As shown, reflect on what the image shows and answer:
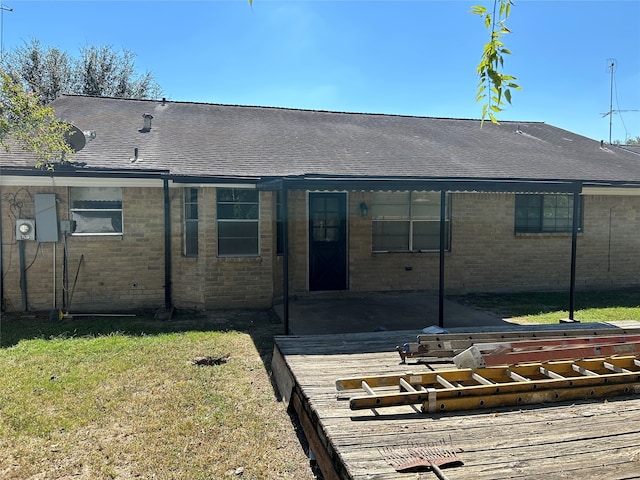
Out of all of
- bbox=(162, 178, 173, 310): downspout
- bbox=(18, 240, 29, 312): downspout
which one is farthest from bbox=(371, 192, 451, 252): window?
bbox=(18, 240, 29, 312): downspout

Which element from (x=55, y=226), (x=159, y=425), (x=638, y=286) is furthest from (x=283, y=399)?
(x=638, y=286)

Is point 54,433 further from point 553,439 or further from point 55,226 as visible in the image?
point 55,226

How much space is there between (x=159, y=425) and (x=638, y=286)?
1256 centimetres

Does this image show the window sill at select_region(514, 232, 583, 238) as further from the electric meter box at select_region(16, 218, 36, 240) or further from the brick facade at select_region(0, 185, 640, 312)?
the electric meter box at select_region(16, 218, 36, 240)

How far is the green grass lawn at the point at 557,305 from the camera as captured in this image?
877cm

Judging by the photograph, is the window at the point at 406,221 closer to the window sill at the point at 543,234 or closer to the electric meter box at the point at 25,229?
the window sill at the point at 543,234

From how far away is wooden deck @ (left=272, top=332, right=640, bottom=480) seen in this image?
279 centimetres

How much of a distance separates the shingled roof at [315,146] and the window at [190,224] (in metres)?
0.66

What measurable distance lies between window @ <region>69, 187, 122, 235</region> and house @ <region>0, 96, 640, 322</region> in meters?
0.03

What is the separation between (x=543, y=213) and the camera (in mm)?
11555

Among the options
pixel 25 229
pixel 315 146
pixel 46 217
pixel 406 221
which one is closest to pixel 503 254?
pixel 406 221

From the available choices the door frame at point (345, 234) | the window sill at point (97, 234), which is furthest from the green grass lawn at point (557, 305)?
the window sill at point (97, 234)

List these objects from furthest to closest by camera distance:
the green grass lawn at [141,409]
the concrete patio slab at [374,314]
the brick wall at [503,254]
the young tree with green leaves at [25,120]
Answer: the brick wall at [503,254] < the concrete patio slab at [374,314] < the young tree with green leaves at [25,120] < the green grass lawn at [141,409]

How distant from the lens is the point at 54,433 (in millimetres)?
4203
